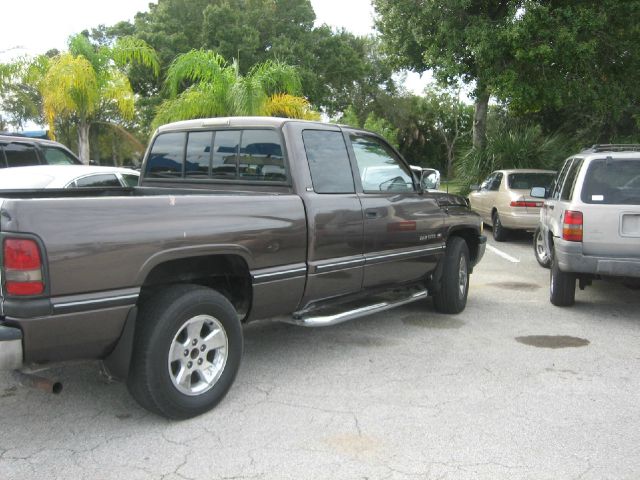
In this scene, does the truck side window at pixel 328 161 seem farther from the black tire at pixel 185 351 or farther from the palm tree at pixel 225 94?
the palm tree at pixel 225 94

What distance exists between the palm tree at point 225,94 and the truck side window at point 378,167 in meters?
10.4

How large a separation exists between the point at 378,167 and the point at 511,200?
734 centimetres

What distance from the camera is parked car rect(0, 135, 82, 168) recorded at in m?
9.11

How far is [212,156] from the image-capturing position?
17.3ft

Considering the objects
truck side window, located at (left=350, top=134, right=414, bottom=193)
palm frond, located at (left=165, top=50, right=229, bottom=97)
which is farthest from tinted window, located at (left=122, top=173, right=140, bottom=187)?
palm frond, located at (left=165, top=50, right=229, bottom=97)

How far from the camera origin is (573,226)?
6.38 m

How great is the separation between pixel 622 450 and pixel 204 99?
1431cm

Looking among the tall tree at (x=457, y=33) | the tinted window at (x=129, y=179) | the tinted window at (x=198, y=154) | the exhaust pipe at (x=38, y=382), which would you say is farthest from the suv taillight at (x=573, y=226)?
the tall tree at (x=457, y=33)

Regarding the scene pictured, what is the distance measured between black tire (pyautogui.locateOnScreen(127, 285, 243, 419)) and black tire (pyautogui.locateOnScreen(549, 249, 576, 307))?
13.6ft

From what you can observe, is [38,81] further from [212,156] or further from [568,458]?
[568,458]

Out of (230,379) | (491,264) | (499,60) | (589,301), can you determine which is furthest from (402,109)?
(230,379)

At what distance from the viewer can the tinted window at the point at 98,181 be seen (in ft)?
25.1

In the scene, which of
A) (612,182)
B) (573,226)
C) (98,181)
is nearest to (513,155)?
(612,182)

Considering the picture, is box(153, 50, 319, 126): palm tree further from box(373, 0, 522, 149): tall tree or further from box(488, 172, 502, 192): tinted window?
box(488, 172, 502, 192): tinted window
